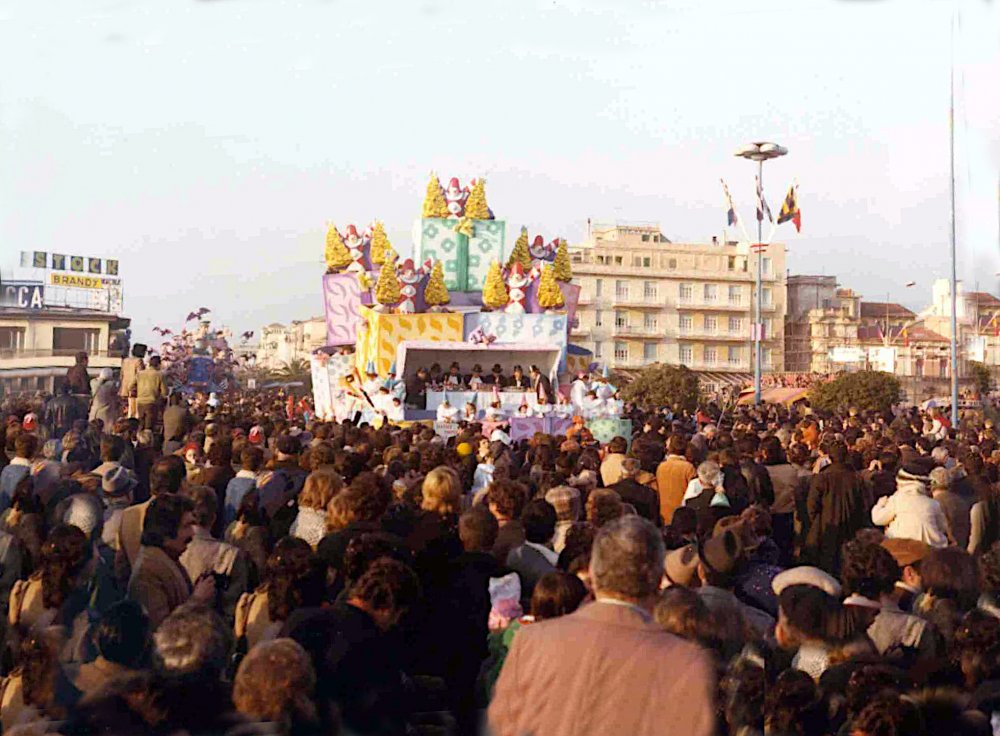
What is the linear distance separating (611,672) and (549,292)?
26095 millimetres

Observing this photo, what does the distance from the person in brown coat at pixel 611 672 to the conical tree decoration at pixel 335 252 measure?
96.7ft

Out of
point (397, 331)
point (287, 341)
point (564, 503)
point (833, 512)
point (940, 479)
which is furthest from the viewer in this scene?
point (287, 341)

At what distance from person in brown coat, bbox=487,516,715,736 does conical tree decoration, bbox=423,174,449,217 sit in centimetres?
2883

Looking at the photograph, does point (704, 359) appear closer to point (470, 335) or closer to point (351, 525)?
point (470, 335)

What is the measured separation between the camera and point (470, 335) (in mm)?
28234

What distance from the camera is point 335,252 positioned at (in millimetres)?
32500

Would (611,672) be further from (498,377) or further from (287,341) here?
(287,341)

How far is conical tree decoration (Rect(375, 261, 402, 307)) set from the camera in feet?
92.8

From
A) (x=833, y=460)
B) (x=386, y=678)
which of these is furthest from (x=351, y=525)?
(x=833, y=460)

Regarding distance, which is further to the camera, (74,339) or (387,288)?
(74,339)

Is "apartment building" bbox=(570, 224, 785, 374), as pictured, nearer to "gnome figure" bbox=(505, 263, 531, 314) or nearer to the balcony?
the balcony

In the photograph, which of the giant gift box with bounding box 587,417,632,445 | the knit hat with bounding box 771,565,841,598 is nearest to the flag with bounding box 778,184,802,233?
the giant gift box with bounding box 587,417,632,445

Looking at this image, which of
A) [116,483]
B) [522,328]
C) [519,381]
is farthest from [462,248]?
[116,483]

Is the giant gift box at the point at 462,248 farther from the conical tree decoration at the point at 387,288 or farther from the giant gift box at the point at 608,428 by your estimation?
the giant gift box at the point at 608,428
